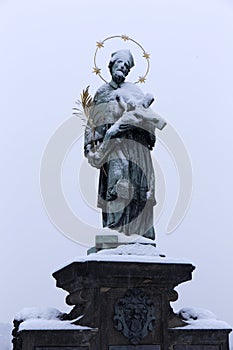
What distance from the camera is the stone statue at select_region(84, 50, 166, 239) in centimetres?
721

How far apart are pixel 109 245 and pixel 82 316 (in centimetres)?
87

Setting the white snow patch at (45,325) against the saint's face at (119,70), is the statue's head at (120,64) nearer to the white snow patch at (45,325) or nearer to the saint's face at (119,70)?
the saint's face at (119,70)

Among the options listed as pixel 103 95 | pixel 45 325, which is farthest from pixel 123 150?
pixel 45 325

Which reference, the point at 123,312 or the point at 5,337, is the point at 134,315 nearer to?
the point at 123,312

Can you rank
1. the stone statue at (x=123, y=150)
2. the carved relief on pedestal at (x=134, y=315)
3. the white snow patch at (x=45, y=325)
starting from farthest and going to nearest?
the stone statue at (x=123, y=150) < the carved relief on pedestal at (x=134, y=315) < the white snow patch at (x=45, y=325)

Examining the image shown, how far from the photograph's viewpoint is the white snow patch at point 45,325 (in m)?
6.20

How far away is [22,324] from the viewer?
6.25 m

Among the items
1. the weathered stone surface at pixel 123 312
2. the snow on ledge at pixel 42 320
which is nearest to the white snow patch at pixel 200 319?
the weathered stone surface at pixel 123 312

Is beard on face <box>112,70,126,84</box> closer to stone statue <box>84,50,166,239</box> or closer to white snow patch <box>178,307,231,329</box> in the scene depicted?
stone statue <box>84,50,166,239</box>

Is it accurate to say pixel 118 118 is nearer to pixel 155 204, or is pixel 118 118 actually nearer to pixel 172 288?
pixel 155 204

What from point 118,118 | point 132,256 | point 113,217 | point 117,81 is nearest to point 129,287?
point 132,256

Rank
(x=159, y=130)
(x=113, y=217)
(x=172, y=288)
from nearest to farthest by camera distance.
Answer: (x=172, y=288)
(x=113, y=217)
(x=159, y=130)

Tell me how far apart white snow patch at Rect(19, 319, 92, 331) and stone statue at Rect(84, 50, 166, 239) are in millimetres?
Result: 1271

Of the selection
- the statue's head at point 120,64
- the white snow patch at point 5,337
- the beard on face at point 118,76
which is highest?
the statue's head at point 120,64
